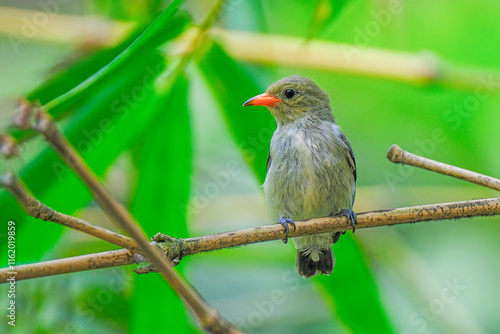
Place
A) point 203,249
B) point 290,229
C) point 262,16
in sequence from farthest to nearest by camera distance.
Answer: point 262,16 → point 290,229 → point 203,249

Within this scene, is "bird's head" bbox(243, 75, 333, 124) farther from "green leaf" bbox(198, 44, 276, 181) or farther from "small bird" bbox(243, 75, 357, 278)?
"green leaf" bbox(198, 44, 276, 181)

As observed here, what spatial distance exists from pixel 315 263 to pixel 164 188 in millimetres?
871

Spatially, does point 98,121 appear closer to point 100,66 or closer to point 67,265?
point 100,66

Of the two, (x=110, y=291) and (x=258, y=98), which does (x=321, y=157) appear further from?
(x=110, y=291)

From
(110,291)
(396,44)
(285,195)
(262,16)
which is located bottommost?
(110,291)

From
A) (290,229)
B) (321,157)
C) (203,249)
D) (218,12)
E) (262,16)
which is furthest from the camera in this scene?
(321,157)

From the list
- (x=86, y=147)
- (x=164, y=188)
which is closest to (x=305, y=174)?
(x=164, y=188)

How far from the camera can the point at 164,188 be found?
2.43 m

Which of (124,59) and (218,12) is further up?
(218,12)

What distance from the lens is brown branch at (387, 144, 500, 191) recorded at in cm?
158

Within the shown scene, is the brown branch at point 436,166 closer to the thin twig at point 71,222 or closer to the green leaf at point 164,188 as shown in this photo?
the thin twig at point 71,222

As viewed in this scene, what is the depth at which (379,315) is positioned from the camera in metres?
2.40

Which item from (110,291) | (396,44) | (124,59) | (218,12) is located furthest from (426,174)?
(124,59)

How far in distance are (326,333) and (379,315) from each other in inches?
66.7
